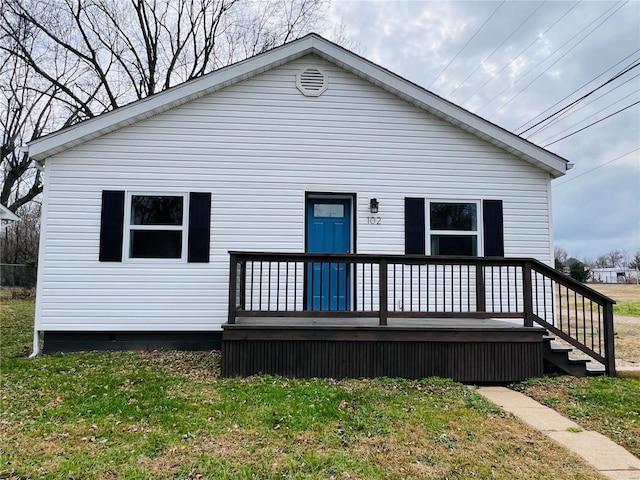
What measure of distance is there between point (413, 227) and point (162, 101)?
4.62m

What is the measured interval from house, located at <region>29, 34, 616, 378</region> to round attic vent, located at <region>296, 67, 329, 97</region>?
24mm

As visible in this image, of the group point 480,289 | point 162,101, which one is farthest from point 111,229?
point 480,289

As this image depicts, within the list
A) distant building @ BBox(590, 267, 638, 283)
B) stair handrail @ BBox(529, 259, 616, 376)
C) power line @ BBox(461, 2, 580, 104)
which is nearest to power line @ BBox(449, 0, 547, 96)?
power line @ BBox(461, 2, 580, 104)

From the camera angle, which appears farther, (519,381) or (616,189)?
(616,189)

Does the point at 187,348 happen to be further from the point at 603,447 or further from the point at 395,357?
the point at 603,447

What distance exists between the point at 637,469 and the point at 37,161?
830 centimetres

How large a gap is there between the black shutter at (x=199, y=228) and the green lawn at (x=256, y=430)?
1995 mm

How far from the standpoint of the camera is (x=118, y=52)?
1622 cm

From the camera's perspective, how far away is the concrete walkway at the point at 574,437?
9.41 feet

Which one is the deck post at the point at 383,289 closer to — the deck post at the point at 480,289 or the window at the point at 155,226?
the deck post at the point at 480,289

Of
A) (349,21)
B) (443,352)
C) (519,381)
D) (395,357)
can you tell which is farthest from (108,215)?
(349,21)

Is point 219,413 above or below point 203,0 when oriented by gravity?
below

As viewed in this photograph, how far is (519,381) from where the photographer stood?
5016 mm

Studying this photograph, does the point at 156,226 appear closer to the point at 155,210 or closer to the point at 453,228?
the point at 155,210
